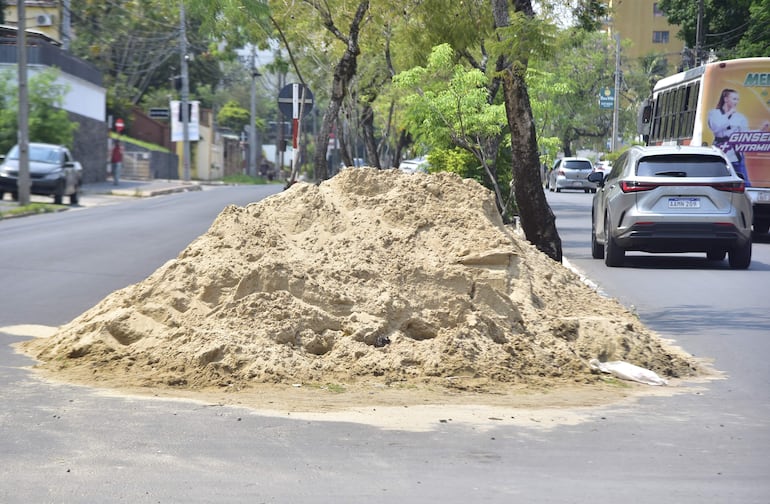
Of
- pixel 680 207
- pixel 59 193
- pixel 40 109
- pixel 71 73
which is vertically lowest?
pixel 59 193

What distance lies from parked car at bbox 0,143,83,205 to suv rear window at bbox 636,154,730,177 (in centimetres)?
2397

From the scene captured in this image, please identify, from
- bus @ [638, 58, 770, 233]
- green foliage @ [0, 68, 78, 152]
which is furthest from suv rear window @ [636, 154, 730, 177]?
green foliage @ [0, 68, 78, 152]

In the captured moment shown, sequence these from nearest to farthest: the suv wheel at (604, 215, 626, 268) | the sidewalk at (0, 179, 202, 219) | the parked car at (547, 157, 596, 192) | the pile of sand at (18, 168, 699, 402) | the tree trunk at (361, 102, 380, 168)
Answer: the pile of sand at (18, 168, 699, 402), the suv wheel at (604, 215, 626, 268), the sidewalk at (0, 179, 202, 219), the tree trunk at (361, 102, 380, 168), the parked car at (547, 157, 596, 192)

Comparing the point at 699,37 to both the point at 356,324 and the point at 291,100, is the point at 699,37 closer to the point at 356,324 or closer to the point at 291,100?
the point at 291,100

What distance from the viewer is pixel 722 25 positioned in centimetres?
5281

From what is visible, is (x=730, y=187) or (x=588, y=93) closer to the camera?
(x=730, y=187)

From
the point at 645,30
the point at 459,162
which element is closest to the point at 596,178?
the point at 459,162

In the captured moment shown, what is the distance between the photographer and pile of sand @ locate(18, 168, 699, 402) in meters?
9.52

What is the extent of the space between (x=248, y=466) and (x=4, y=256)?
47.2 ft

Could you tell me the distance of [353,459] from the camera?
6883 mm

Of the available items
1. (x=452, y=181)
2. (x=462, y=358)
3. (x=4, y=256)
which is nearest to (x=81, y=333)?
(x=462, y=358)

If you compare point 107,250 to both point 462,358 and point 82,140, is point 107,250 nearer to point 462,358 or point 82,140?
point 462,358

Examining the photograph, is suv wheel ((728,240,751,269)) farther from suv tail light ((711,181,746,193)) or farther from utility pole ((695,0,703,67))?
utility pole ((695,0,703,67))

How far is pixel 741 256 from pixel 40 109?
110ft
